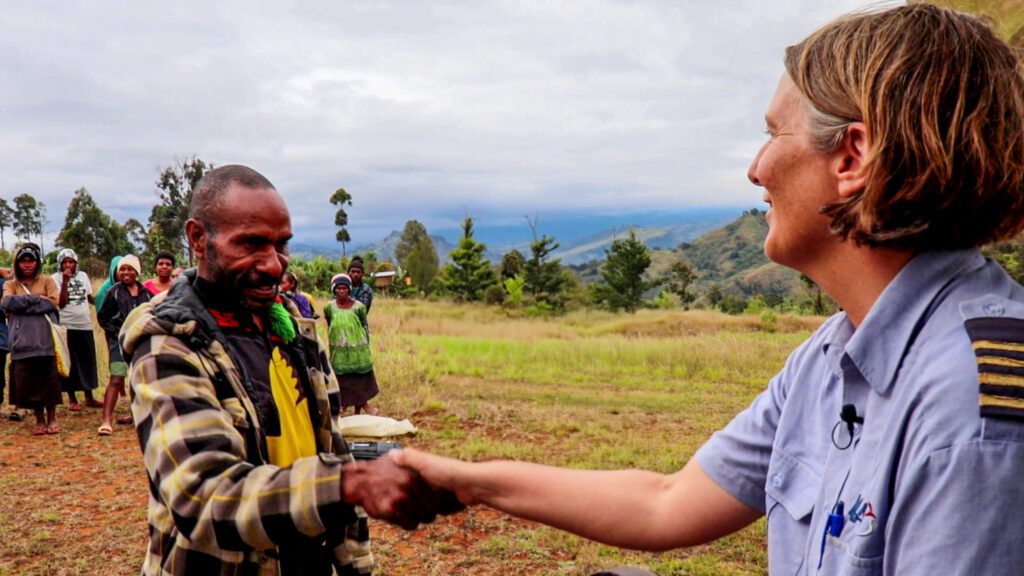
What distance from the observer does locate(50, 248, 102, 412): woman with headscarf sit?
848 centimetres

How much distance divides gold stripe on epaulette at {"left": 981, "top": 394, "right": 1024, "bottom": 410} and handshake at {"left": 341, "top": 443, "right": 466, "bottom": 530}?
3.69 ft

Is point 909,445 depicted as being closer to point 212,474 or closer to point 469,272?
point 212,474

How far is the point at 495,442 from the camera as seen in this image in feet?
25.7

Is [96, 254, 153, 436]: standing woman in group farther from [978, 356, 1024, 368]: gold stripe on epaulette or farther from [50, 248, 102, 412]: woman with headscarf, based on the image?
[978, 356, 1024, 368]: gold stripe on epaulette

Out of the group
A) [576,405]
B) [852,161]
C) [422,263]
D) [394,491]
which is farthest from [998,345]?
[422,263]

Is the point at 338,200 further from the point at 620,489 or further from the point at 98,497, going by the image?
the point at 620,489

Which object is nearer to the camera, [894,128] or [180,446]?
[894,128]

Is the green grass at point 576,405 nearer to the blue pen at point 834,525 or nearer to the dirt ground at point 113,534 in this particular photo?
the dirt ground at point 113,534

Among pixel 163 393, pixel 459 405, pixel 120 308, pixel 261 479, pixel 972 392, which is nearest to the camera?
pixel 972 392

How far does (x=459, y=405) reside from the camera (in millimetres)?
9859

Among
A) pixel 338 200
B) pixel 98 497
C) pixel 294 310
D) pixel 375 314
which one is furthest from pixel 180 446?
pixel 338 200

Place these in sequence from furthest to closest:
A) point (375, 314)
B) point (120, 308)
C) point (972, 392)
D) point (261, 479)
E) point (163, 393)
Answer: point (375, 314)
point (120, 308)
point (163, 393)
point (261, 479)
point (972, 392)

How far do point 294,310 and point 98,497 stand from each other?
496 centimetres

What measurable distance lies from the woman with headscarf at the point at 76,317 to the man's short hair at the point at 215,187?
7.36 m
